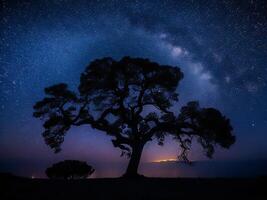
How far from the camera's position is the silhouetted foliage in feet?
111

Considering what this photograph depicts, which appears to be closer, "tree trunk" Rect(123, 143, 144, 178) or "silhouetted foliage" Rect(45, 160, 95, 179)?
"tree trunk" Rect(123, 143, 144, 178)

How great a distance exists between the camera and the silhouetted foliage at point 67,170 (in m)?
33.9

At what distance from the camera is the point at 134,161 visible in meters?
23.9

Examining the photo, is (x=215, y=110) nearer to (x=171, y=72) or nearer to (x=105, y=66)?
(x=171, y=72)

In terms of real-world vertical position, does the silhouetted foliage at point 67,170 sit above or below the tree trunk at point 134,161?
below

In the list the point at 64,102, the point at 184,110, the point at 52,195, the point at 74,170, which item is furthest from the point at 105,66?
the point at 74,170

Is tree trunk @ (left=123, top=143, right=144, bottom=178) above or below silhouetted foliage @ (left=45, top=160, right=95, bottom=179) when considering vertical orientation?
above

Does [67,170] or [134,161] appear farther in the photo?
[67,170]

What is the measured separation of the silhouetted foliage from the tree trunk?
13.7 m

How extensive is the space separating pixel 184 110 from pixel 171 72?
4.36 m

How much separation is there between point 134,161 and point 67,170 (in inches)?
565

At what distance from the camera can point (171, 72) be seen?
25.7 metres

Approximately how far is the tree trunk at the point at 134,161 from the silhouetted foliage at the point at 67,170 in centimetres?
1372

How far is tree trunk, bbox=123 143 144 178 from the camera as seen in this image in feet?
76.6
